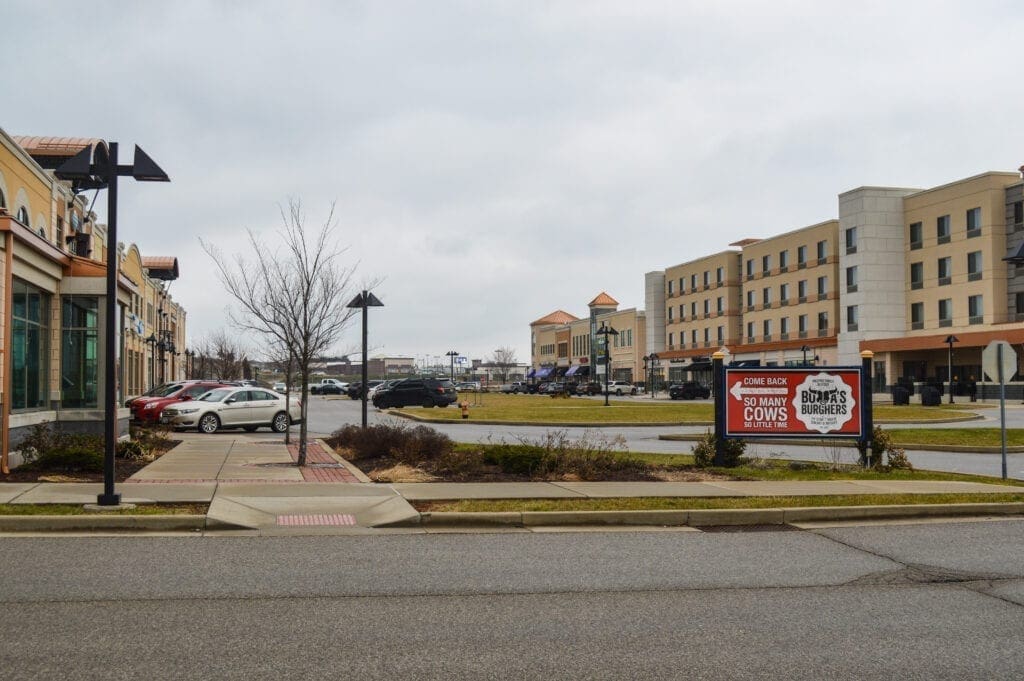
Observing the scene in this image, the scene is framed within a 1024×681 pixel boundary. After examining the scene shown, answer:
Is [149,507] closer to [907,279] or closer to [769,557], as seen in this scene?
[769,557]

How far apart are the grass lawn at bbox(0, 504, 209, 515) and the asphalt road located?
1089 mm

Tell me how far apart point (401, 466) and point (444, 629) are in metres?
9.73

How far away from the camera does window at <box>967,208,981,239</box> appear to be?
60194 millimetres

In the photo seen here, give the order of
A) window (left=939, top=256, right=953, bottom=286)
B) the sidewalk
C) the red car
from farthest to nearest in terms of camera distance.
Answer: window (left=939, top=256, right=953, bottom=286)
the red car
the sidewalk

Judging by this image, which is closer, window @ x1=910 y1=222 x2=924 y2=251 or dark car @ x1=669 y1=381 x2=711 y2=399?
window @ x1=910 y1=222 x2=924 y2=251

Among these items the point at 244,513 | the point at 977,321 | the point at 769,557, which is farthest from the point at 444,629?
the point at 977,321

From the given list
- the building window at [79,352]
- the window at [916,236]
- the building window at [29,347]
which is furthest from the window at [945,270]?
the building window at [29,347]

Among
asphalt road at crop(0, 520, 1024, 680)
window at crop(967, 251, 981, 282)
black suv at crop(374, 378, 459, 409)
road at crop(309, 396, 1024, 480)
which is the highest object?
window at crop(967, 251, 981, 282)

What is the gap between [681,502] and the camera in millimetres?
12453

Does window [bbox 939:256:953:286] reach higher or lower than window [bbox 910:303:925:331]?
higher

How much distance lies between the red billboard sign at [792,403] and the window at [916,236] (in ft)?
176

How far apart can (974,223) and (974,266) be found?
270 cm

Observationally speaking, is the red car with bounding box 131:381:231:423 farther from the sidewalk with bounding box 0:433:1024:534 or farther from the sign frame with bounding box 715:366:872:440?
the sign frame with bounding box 715:366:872:440

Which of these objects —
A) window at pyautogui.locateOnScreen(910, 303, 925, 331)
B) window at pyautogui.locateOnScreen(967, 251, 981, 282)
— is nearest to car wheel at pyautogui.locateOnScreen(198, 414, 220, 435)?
window at pyautogui.locateOnScreen(967, 251, 981, 282)
